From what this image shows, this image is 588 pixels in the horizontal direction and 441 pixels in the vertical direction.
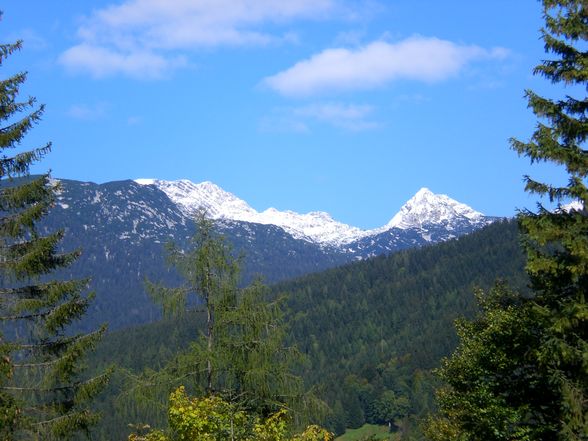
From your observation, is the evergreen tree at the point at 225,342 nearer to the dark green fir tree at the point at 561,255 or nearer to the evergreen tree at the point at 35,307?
the evergreen tree at the point at 35,307

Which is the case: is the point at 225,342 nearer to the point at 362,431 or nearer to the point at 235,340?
the point at 235,340

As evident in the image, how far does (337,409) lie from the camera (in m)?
184

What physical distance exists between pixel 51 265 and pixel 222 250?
22.1ft

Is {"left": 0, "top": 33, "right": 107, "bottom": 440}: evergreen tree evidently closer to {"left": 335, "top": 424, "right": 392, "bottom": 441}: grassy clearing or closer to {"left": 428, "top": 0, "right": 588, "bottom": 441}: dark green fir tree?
{"left": 428, "top": 0, "right": 588, "bottom": 441}: dark green fir tree

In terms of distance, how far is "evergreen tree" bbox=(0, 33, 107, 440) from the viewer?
19047 millimetres

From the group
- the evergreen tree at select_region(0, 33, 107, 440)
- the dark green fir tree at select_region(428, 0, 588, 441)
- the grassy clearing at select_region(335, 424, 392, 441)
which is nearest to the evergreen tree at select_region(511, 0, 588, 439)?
the dark green fir tree at select_region(428, 0, 588, 441)

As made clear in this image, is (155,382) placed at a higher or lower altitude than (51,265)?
lower

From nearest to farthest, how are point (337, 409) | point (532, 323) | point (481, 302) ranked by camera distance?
1. point (532, 323)
2. point (481, 302)
3. point (337, 409)

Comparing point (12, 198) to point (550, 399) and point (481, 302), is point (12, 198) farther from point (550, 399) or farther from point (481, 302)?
point (481, 302)

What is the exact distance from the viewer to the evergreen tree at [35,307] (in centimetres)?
1905

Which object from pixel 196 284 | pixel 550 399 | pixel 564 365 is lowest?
pixel 550 399

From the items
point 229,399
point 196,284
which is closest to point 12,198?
point 196,284

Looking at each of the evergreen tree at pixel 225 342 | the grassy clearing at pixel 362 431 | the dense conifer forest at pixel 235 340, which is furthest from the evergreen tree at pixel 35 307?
the grassy clearing at pixel 362 431

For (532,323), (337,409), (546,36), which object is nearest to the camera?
(546,36)
